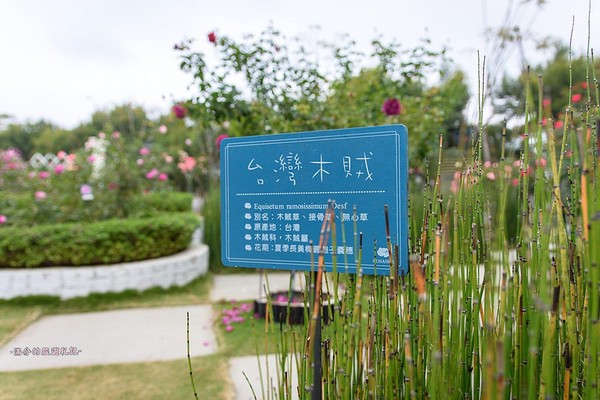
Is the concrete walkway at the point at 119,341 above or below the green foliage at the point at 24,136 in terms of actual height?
below

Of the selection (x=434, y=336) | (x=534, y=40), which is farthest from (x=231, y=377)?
(x=534, y=40)

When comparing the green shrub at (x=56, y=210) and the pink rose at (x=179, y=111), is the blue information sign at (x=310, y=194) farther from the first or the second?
the green shrub at (x=56, y=210)

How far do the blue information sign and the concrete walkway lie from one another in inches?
27.1

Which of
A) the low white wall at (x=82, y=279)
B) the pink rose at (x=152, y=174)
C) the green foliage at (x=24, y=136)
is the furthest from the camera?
the green foliage at (x=24, y=136)

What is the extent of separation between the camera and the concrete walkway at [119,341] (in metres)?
2.31

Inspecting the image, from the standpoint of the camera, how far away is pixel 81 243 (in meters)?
3.35

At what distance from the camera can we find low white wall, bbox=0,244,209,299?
322 cm

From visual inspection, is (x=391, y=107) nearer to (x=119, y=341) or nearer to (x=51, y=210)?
(x=119, y=341)

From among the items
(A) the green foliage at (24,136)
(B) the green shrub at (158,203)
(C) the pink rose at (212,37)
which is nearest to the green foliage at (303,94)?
(C) the pink rose at (212,37)

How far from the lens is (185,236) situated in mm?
3826

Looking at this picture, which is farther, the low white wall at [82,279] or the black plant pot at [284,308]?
the low white wall at [82,279]

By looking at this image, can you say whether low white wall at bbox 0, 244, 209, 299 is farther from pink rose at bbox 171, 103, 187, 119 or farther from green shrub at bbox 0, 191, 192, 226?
pink rose at bbox 171, 103, 187, 119

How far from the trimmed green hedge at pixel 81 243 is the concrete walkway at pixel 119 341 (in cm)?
48

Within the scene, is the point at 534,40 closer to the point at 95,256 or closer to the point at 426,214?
the point at 426,214
